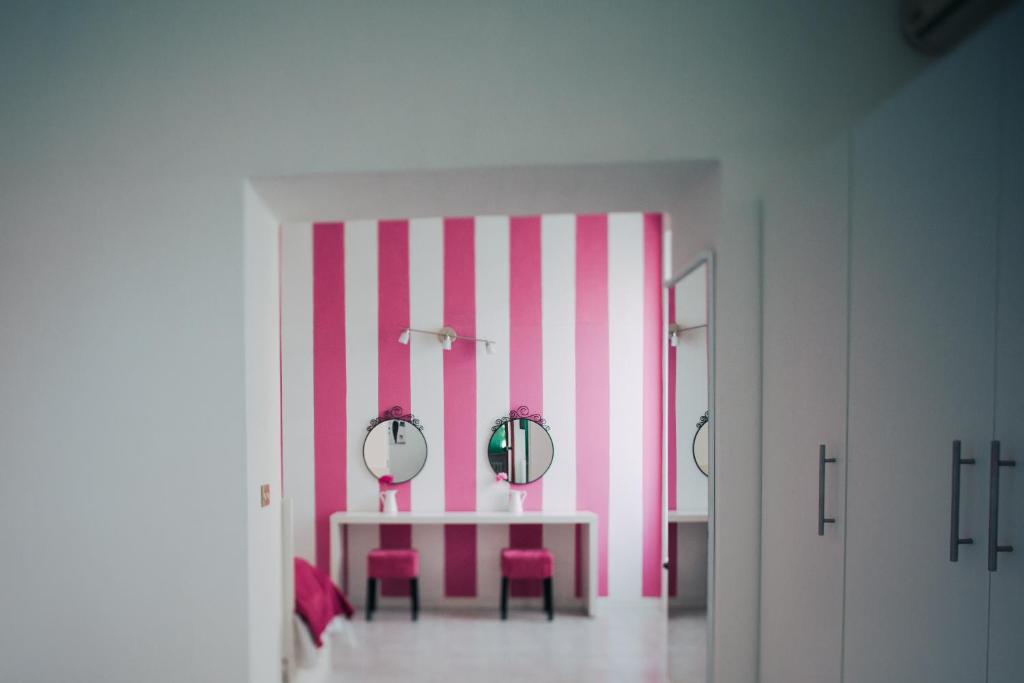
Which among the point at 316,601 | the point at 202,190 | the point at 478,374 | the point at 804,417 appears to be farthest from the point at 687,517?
the point at 202,190

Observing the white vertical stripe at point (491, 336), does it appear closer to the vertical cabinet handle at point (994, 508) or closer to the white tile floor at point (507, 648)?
the white tile floor at point (507, 648)

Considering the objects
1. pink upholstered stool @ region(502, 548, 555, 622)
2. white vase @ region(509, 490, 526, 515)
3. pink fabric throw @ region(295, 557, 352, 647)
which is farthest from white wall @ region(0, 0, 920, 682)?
pink upholstered stool @ region(502, 548, 555, 622)

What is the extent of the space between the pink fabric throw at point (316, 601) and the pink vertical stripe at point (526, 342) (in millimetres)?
1016

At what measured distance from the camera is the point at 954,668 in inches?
39.0

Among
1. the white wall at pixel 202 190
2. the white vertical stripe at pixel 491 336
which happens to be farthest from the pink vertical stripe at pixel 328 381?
the white wall at pixel 202 190

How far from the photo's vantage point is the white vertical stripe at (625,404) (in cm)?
300

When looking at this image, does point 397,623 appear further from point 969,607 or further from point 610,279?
point 969,607

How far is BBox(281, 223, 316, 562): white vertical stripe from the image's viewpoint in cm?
279

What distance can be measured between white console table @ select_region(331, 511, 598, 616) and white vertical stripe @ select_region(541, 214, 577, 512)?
9 centimetres

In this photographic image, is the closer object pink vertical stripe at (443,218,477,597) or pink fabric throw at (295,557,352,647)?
pink fabric throw at (295,557,352,647)

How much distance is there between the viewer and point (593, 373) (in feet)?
9.89

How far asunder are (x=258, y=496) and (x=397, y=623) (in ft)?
5.42

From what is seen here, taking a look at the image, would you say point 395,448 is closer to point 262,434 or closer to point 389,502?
point 389,502

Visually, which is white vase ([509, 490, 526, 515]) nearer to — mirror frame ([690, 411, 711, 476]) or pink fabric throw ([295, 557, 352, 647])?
pink fabric throw ([295, 557, 352, 647])
